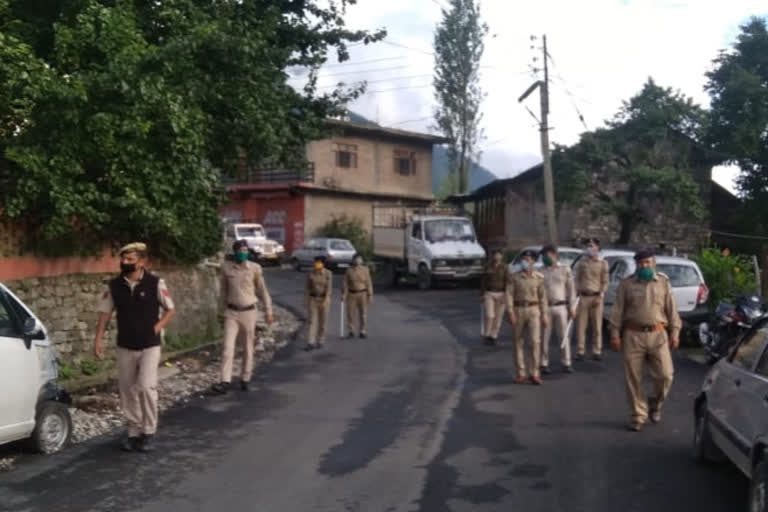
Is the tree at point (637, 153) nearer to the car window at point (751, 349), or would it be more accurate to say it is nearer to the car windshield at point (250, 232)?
the car windshield at point (250, 232)

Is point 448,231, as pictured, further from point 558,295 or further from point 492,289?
point 558,295

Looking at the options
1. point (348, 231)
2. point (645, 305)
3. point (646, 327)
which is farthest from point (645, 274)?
point (348, 231)

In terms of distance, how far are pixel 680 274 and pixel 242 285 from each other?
8.42 metres

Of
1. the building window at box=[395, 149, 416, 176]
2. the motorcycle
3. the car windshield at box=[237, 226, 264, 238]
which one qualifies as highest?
the building window at box=[395, 149, 416, 176]

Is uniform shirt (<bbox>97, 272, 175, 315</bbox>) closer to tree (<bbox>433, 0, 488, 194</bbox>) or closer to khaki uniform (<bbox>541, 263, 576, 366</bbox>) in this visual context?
khaki uniform (<bbox>541, 263, 576, 366</bbox>)

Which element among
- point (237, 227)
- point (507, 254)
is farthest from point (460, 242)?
point (237, 227)

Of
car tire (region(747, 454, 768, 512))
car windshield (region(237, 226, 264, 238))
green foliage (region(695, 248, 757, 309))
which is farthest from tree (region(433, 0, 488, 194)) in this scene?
car tire (region(747, 454, 768, 512))

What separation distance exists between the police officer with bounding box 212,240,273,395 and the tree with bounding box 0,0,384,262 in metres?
1.44

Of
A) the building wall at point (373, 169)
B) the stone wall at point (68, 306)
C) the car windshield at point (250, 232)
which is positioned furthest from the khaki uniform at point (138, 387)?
the building wall at point (373, 169)

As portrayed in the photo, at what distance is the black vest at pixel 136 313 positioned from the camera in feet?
27.8

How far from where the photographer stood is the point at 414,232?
103 ft

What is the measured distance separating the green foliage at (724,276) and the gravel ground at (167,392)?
8215 mm

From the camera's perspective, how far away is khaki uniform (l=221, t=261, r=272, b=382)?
38.7 feet

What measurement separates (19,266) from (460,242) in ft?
65.4
